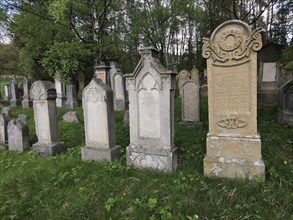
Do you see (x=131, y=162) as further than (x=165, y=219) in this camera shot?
Yes

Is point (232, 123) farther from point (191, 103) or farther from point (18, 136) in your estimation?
point (18, 136)

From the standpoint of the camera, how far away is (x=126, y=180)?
13.3ft

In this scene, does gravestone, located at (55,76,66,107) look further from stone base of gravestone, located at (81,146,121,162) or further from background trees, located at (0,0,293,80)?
stone base of gravestone, located at (81,146,121,162)

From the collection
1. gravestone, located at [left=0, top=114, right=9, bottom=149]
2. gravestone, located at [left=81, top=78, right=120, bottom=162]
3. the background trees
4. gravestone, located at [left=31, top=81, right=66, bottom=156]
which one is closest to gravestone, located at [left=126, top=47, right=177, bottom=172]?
gravestone, located at [left=81, top=78, right=120, bottom=162]

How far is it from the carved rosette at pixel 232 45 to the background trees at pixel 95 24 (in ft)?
18.6

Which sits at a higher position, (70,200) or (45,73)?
(45,73)

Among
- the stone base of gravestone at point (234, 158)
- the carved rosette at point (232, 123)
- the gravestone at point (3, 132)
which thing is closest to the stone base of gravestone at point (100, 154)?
the stone base of gravestone at point (234, 158)

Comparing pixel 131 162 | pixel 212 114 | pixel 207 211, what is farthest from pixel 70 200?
pixel 212 114

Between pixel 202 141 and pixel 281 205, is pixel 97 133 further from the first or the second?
pixel 281 205

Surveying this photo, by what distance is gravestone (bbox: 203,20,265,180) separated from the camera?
12.4ft

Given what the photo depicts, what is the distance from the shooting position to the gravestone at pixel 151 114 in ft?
14.4

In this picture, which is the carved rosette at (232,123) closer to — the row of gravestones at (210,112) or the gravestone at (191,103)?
the row of gravestones at (210,112)

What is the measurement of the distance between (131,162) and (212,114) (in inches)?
76.4

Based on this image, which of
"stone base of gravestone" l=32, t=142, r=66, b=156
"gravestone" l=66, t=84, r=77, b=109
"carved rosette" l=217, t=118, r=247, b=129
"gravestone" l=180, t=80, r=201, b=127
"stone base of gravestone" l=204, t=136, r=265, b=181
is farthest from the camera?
"gravestone" l=66, t=84, r=77, b=109
